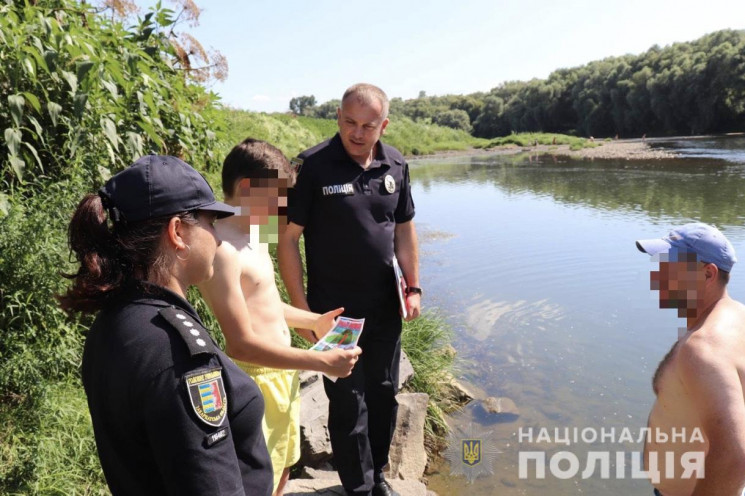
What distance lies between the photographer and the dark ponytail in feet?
3.92

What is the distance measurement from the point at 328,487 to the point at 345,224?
1476 millimetres

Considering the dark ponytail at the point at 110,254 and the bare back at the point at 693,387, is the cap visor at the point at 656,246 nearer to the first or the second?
the bare back at the point at 693,387

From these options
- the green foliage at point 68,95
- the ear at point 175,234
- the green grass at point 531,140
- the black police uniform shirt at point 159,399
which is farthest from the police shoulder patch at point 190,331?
the green grass at point 531,140

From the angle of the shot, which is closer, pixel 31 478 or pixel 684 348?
pixel 684 348

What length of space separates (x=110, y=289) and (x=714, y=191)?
16.7m

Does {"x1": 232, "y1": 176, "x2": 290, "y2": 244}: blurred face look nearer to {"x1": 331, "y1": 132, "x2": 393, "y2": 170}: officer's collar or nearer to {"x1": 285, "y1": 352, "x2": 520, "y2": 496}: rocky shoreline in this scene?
{"x1": 331, "y1": 132, "x2": 393, "y2": 170}: officer's collar

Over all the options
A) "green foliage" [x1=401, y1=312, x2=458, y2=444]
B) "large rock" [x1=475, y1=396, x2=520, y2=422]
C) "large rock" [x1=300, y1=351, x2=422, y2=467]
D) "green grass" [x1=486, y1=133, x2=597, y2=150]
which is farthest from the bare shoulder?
"green grass" [x1=486, y1=133, x2=597, y2=150]

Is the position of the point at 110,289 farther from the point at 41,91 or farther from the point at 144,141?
the point at 144,141

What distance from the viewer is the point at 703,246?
201 cm

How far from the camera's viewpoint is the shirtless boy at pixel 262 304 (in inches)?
75.1

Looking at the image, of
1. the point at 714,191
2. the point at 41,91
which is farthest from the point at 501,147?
the point at 41,91

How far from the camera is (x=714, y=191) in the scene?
14742 mm

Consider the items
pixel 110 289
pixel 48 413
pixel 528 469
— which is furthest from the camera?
pixel 528 469

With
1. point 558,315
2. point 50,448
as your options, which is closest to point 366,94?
point 50,448
